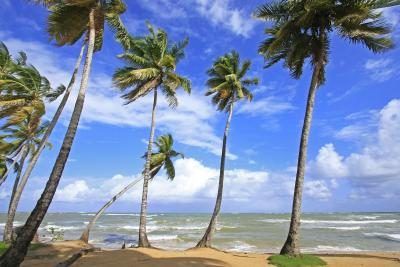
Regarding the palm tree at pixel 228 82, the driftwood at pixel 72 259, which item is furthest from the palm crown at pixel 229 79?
the driftwood at pixel 72 259

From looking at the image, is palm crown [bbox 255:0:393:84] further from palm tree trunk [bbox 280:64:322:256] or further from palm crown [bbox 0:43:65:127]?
palm crown [bbox 0:43:65:127]

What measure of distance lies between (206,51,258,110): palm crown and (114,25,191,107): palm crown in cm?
256

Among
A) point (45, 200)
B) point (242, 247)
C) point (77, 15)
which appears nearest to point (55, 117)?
point (77, 15)

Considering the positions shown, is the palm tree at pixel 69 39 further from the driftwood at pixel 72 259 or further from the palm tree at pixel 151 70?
the palm tree at pixel 151 70

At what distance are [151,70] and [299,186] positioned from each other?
1083cm

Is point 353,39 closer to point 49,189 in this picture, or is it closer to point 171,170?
point 49,189

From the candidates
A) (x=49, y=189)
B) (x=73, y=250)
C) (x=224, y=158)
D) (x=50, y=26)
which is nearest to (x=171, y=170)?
(x=224, y=158)

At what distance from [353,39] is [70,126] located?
39.8ft

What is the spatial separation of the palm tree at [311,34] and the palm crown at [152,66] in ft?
22.5

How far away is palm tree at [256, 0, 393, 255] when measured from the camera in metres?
15.5

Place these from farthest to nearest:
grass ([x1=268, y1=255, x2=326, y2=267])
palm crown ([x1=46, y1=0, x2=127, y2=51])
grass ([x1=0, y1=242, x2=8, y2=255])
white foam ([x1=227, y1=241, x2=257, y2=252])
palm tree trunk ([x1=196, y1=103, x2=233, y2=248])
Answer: white foam ([x1=227, y1=241, x2=257, y2=252])
palm tree trunk ([x1=196, y1=103, x2=233, y2=248])
grass ([x1=0, y1=242, x2=8, y2=255])
grass ([x1=268, y1=255, x2=326, y2=267])
palm crown ([x1=46, y1=0, x2=127, y2=51])

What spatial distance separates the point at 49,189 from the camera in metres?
10.3

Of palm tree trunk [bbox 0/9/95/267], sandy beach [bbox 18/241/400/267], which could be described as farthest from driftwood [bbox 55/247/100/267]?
palm tree trunk [bbox 0/9/95/267]

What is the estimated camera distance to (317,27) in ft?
55.6
